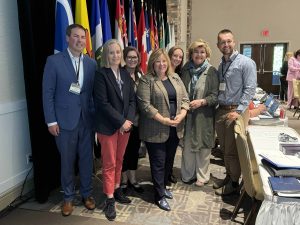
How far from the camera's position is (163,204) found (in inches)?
103

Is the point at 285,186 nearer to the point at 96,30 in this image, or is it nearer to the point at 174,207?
the point at 174,207

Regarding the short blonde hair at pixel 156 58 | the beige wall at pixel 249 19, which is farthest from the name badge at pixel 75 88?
the beige wall at pixel 249 19

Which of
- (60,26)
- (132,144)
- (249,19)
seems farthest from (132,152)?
(249,19)

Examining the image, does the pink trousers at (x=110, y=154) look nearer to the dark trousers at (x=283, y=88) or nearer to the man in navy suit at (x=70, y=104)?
the man in navy suit at (x=70, y=104)

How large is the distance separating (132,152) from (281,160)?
4.60 feet

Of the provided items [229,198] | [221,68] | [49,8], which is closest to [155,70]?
[221,68]

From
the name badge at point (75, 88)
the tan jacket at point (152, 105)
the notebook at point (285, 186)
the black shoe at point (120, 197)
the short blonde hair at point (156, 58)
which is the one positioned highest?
the short blonde hair at point (156, 58)

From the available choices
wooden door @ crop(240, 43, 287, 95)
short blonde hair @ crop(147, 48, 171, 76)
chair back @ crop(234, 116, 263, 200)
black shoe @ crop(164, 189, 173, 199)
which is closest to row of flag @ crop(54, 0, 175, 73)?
short blonde hair @ crop(147, 48, 171, 76)

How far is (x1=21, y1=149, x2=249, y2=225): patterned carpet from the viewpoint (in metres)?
2.44

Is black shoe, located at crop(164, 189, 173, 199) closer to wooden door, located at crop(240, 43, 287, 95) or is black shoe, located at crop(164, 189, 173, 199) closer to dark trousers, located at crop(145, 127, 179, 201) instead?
dark trousers, located at crop(145, 127, 179, 201)

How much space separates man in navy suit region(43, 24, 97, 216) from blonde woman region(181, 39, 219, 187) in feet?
3.17

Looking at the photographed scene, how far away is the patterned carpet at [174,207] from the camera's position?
2.44 meters

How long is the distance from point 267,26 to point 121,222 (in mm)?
9149

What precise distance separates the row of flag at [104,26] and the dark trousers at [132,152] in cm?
89
